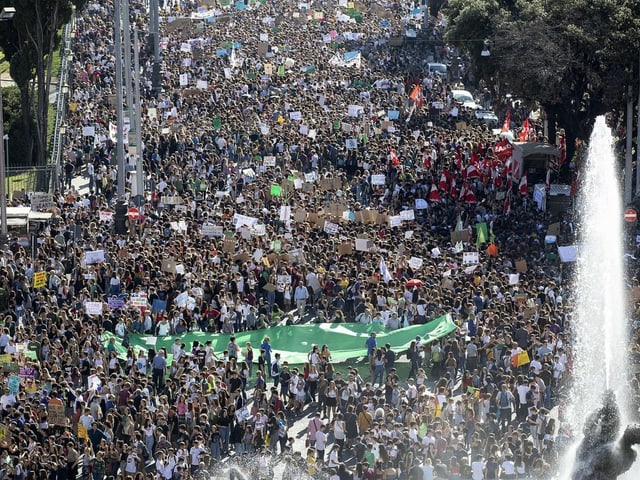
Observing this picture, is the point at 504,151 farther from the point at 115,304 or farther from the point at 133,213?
the point at 115,304

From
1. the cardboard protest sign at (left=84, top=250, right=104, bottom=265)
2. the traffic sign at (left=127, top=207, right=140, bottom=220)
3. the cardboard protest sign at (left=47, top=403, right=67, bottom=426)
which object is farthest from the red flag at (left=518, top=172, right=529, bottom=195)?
the cardboard protest sign at (left=47, top=403, right=67, bottom=426)

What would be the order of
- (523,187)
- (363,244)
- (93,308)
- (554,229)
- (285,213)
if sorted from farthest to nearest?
(523,187) → (285,213) → (554,229) → (363,244) → (93,308)

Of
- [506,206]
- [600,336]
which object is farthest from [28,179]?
[600,336]

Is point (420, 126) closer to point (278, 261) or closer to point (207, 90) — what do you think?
point (207, 90)

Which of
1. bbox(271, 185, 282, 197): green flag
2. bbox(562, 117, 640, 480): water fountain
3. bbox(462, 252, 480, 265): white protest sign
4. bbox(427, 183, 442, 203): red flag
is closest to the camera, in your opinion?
bbox(562, 117, 640, 480): water fountain

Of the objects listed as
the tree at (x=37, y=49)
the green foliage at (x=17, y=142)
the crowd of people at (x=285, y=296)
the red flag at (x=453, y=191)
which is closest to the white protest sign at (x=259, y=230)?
the crowd of people at (x=285, y=296)

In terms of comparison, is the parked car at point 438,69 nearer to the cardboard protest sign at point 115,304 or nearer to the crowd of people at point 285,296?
the crowd of people at point 285,296

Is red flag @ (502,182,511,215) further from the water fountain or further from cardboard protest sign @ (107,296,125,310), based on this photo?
cardboard protest sign @ (107,296,125,310)

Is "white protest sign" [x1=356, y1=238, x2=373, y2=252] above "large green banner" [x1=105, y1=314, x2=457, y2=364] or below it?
above
